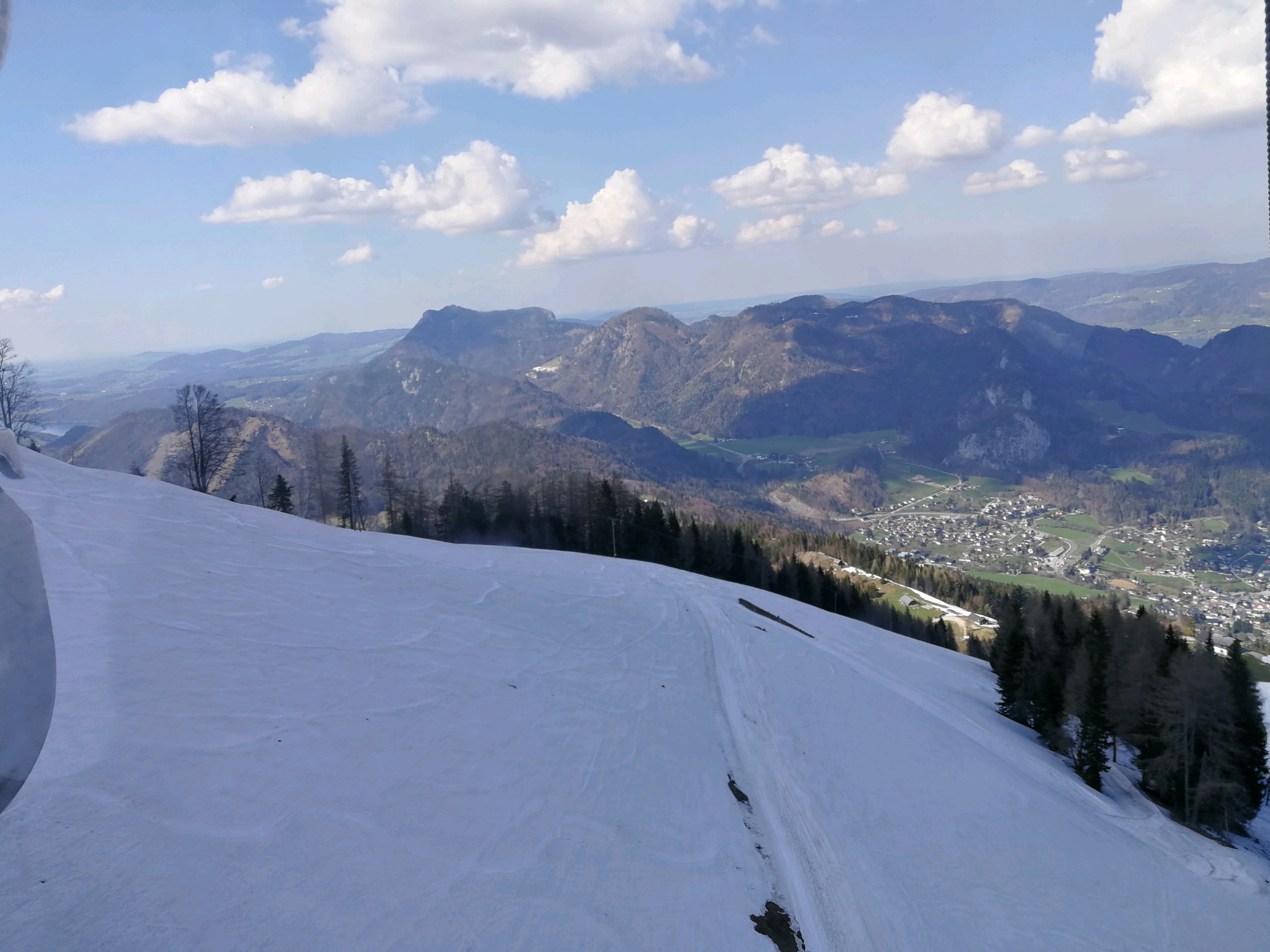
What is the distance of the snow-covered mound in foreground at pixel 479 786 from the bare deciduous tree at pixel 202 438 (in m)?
19.0

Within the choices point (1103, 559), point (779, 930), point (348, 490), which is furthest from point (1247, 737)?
point (1103, 559)

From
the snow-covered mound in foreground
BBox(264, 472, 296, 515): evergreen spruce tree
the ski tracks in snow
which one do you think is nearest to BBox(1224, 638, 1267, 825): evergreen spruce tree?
the snow-covered mound in foreground

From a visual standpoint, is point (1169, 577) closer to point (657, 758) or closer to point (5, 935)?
point (657, 758)

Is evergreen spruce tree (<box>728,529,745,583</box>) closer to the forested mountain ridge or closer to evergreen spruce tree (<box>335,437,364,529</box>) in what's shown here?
the forested mountain ridge

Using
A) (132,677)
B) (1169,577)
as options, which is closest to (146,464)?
(132,677)

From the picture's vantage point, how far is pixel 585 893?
1000 cm

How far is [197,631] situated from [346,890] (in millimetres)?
6643

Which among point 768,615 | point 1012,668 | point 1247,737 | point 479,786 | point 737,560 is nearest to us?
point 479,786

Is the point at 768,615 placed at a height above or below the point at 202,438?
below

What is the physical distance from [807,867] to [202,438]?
129 feet

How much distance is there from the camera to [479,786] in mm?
11586

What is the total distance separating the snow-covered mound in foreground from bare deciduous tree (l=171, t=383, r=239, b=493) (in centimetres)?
1901

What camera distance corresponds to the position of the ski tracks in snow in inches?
466

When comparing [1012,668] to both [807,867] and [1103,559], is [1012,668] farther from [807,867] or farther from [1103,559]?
[1103,559]
